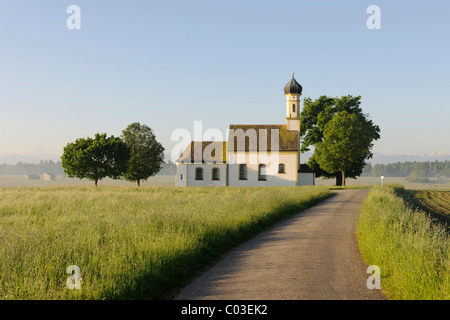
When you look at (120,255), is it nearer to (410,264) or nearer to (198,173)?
(410,264)

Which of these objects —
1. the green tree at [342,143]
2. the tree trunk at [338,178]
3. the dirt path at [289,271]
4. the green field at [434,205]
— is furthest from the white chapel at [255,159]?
the dirt path at [289,271]

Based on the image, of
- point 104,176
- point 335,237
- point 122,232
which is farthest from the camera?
point 104,176

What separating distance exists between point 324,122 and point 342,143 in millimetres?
6205

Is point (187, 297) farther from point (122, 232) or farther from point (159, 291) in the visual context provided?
point (122, 232)

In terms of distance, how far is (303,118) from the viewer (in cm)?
5547

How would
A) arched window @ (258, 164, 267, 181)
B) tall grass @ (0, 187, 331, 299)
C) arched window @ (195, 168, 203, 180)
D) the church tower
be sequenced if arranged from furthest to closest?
the church tower, arched window @ (195, 168, 203, 180), arched window @ (258, 164, 267, 181), tall grass @ (0, 187, 331, 299)

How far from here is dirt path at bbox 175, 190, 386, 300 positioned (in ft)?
20.1

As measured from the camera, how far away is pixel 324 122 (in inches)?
2079

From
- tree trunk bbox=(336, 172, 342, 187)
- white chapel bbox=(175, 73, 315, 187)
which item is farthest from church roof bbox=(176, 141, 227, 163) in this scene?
tree trunk bbox=(336, 172, 342, 187)

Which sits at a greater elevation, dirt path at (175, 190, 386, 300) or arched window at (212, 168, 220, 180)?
arched window at (212, 168, 220, 180)

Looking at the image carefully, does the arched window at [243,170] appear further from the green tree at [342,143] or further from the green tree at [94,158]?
the green tree at [94,158]

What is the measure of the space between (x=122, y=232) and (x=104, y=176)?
42.6 meters

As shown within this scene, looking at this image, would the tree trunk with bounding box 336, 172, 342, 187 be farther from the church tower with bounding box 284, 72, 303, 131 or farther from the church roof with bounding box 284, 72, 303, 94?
the church roof with bounding box 284, 72, 303, 94
